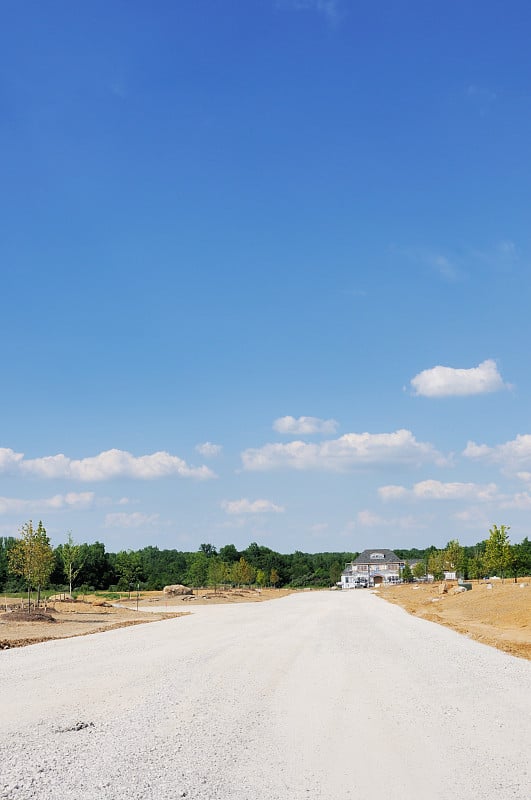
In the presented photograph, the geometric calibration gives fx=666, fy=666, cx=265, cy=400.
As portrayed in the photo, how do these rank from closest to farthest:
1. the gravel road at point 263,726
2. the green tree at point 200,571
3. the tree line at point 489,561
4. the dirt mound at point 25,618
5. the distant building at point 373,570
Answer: the gravel road at point 263,726, the dirt mound at point 25,618, the tree line at point 489,561, the green tree at point 200,571, the distant building at point 373,570

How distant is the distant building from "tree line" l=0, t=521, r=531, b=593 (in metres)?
5.36

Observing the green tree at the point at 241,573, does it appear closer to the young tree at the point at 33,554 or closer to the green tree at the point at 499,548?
the green tree at the point at 499,548

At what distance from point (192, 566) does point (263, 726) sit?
92.1m

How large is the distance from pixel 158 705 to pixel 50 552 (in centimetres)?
3987

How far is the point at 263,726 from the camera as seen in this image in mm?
10844

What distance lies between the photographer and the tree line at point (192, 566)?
49812 millimetres

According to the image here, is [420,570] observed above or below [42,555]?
below

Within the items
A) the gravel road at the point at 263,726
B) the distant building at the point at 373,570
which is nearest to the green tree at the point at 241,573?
the distant building at the point at 373,570

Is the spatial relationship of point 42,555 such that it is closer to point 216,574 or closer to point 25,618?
point 25,618

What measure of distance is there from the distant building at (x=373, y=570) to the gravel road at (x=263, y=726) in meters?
144

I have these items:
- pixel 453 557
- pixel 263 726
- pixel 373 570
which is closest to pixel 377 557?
pixel 373 570

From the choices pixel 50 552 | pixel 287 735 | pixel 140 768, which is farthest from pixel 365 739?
pixel 50 552

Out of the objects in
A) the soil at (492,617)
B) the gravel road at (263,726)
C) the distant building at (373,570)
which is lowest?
the distant building at (373,570)

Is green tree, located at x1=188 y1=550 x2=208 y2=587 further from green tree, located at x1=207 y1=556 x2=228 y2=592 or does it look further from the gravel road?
the gravel road
